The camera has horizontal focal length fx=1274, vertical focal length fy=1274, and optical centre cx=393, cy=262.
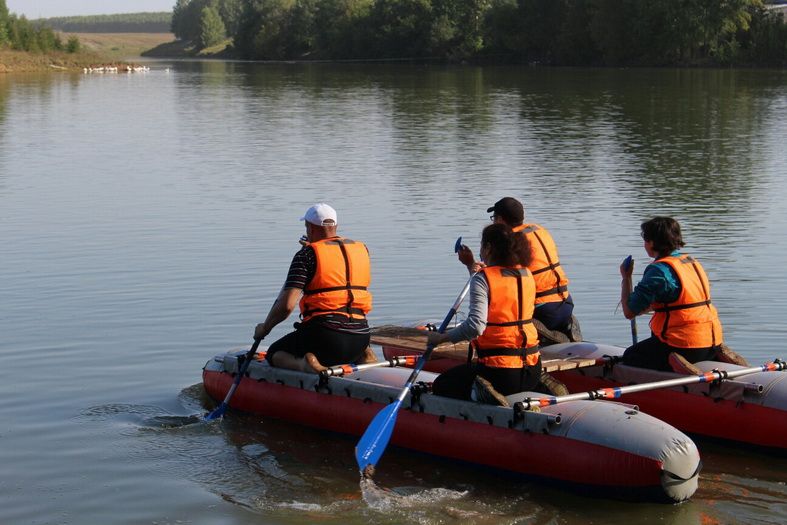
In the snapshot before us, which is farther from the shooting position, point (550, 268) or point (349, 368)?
point (550, 268)

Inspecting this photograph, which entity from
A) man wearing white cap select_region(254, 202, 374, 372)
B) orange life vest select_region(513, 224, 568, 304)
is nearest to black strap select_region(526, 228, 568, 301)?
orange life vest select_region(513, 224, 568, 304)

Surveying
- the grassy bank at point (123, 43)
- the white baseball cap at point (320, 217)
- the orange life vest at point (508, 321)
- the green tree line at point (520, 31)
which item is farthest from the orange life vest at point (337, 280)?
the grassy bank at point (123, 43)

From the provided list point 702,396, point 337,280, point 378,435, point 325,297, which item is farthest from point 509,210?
point 378,435

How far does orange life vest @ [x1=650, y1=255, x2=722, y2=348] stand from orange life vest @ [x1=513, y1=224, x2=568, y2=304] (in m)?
1.06

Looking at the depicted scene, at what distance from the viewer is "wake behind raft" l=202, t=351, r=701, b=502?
7.55 m

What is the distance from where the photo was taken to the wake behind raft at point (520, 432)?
7.55 metres

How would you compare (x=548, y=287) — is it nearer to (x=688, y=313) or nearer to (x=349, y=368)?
(x=688, y=313)

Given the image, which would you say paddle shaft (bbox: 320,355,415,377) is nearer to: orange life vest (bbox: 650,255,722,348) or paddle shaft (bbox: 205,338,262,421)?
paddle shaft (bbox: 205,338,262,421)

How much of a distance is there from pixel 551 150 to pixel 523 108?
14.4m

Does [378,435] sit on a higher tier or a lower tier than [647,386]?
lower

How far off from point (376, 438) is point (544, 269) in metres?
2.24

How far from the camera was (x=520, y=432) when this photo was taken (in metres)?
8.05

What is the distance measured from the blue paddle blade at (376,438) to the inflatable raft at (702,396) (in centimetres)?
129

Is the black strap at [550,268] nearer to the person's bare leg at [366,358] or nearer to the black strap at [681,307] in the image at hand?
the black strap at [681,307]
